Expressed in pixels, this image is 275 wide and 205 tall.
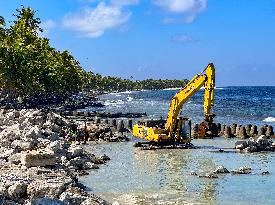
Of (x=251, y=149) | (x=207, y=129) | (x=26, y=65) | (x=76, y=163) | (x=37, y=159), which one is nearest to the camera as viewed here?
(x=37, y=159)

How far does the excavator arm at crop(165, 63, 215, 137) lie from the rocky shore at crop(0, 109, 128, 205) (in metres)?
6.71

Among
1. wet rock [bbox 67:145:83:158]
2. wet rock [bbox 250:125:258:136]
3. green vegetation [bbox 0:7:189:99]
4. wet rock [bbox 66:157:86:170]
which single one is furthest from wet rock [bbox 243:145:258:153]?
green vegetation [bbox 0:7:189:99]

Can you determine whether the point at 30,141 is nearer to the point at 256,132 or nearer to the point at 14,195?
the point at 14,195

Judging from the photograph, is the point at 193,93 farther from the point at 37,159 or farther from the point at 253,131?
the point at 37,159

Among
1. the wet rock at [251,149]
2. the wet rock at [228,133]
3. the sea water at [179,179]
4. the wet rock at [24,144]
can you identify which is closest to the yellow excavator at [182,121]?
the sea water at [179,179]

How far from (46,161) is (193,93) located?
1706 centimetres

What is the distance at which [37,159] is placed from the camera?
2098 cm

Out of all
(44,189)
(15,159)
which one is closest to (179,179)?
(15,159)

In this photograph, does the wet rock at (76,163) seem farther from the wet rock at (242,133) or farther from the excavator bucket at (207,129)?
the wet rock at (242,133)

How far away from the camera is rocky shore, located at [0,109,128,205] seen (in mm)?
14492

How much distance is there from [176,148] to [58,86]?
6076 cm

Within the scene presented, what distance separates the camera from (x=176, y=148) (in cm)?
3522

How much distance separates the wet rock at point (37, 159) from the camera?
68.2 ft

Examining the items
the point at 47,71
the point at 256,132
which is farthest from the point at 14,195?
the point at 47,71
